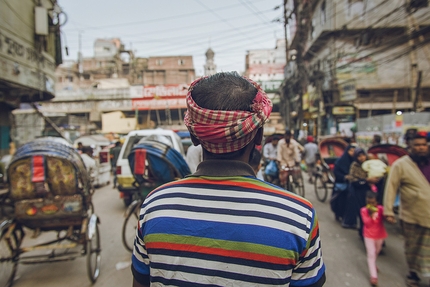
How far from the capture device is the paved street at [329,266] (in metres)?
3.49

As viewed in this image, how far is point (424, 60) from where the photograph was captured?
19.3 meters

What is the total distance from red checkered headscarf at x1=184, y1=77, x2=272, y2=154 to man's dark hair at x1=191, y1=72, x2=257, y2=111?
0.02 metres

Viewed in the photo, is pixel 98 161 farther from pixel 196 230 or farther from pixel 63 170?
pixel 196 230

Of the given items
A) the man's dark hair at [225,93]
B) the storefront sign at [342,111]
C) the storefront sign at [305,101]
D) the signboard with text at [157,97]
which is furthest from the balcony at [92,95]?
the man's dark hair at [225,93]

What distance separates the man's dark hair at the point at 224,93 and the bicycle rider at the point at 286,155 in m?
5.93

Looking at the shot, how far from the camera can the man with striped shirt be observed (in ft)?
3.03

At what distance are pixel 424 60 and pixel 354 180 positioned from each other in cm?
2028

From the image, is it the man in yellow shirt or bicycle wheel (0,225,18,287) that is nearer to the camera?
the man in yellow shirt

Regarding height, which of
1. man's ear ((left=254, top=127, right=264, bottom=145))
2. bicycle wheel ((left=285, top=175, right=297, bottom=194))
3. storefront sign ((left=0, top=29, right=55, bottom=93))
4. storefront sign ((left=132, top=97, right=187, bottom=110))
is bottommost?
bicycle wheel ((left=285, top=175, right=297, bottom=194))

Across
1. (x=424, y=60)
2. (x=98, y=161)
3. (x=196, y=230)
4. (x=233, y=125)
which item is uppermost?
(x=424, y=60)

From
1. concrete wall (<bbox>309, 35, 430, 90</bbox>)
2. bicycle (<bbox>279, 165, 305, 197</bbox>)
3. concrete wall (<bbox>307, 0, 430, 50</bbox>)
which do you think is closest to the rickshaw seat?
bicycle (<bbox>279, 165, 305, 197</bbox>)

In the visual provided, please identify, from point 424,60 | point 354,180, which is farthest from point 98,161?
point 424,60

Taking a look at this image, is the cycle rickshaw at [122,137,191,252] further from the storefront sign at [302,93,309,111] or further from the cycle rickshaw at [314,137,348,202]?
the storefront sign at [302,93,309,111]

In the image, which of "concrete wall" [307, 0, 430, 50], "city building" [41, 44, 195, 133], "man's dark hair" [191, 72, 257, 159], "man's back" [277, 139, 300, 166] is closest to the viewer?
"man's dark hair" [191, 72, 257, 159]
